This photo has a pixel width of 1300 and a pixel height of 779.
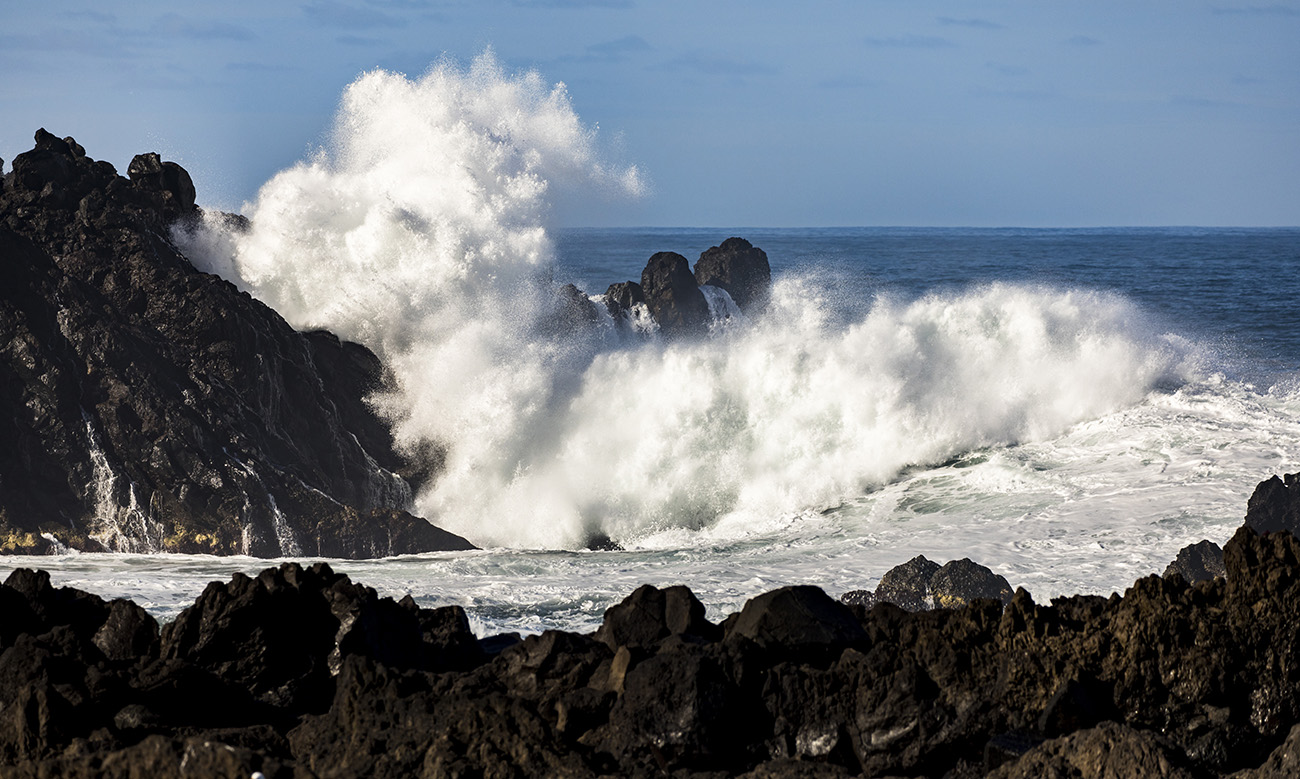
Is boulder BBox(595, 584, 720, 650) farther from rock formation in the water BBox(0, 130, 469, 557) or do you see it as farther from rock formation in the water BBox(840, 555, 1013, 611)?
rock formation in the water BBox(0, 130, 469, 557)

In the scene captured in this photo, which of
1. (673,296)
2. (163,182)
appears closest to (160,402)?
(163,182)

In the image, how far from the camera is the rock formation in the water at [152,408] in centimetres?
1500

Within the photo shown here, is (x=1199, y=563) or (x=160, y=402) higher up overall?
(x=160, y=402)

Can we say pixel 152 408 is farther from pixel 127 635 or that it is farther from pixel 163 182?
pixel 127 635

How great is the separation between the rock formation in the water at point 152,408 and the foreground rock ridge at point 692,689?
26.3 ft

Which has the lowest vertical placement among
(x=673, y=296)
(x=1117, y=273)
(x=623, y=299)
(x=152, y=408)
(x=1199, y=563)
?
(x=1199, y=563)

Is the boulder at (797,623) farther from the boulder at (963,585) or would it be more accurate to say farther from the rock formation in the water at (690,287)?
the rock formation in the water at (690,287)

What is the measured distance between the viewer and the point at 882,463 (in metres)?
19.9

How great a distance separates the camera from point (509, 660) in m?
6.59

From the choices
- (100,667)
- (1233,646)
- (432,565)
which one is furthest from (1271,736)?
(432,565)

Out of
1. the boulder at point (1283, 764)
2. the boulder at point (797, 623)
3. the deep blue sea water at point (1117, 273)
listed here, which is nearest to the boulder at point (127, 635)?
the boulder at point (797, 623)

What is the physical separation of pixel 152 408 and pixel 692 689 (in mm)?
11749

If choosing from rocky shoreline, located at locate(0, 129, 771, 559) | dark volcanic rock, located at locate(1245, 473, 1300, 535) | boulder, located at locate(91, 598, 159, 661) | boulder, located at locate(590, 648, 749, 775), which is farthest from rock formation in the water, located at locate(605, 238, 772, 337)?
boulder, located at locate(590, 648, 749, 775)

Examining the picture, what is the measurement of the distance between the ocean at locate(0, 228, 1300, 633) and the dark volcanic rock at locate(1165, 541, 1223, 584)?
0.88 m
